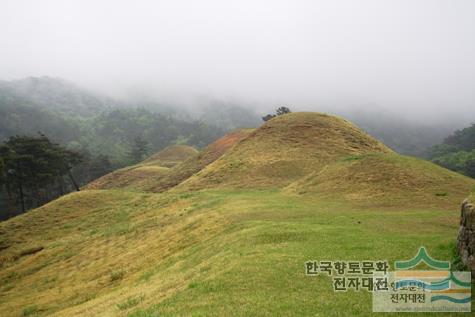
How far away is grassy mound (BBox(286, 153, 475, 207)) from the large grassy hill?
0.46 feet

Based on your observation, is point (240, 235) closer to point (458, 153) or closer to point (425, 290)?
point (425, 290)

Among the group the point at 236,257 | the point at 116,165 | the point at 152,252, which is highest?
the point at 236,257

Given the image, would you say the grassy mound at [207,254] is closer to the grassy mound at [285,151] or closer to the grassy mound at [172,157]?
the grassy mound at [285,151]

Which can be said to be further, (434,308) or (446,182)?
(446,182)

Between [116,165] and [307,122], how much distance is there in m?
98.6

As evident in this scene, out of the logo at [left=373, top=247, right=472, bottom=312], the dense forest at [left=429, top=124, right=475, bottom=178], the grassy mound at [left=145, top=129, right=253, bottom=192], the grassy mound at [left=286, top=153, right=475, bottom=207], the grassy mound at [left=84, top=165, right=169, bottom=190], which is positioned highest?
the logo at [left=373, top=247, right=472, bottom=312]

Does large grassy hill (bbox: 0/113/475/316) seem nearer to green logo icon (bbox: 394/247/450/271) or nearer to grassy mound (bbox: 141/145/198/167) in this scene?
green logo icon (bbox: 394/247/450/271)

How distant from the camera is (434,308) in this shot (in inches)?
431

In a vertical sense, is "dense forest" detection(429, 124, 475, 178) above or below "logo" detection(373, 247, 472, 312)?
below

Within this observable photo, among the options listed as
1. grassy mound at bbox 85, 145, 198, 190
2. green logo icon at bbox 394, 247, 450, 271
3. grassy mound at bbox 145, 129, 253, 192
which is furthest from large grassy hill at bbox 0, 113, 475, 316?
grassy mound at bbox 85, 145, 198, 190

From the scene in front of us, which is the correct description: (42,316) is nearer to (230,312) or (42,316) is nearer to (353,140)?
(230,312)

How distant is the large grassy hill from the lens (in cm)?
1291

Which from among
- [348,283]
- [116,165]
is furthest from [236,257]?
[116,165]

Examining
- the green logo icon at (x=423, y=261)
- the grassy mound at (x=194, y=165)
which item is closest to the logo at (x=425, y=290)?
the green logo icon at (x=423, y=261)
